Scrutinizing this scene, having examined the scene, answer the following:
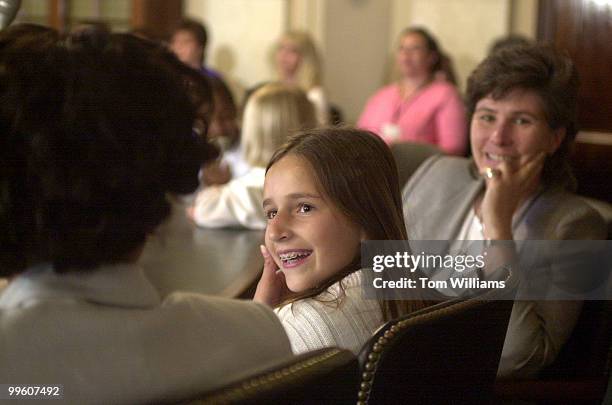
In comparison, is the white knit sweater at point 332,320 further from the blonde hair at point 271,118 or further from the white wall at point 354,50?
the white wall at point 354,50

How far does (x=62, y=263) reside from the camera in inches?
35.4

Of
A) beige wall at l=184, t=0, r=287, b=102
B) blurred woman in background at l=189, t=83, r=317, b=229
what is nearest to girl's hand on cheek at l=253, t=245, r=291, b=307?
blurred woman in background at l=189, t=83, r=317, b=229

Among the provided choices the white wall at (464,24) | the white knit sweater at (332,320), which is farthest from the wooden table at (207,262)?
the white wall at (464,24)

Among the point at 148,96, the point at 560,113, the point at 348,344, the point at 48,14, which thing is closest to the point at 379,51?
the point at 48,14

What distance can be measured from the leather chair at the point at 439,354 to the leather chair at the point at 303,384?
0.36 ft

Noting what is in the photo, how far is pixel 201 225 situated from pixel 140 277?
2.06m

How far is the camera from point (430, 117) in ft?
16.4

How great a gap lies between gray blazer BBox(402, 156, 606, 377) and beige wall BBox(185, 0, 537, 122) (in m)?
4.05

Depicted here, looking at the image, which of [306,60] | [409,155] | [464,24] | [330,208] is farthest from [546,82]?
[464,24]

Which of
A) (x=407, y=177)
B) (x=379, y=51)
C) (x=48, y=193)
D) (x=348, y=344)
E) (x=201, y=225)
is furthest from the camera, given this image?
(x=379, y=51)

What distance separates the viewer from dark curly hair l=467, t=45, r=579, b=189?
222 centimetres

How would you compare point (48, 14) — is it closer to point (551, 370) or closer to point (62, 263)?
point (551, 370)

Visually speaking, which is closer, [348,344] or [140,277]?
[140,277]

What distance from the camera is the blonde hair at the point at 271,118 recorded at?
3307 millimetres
